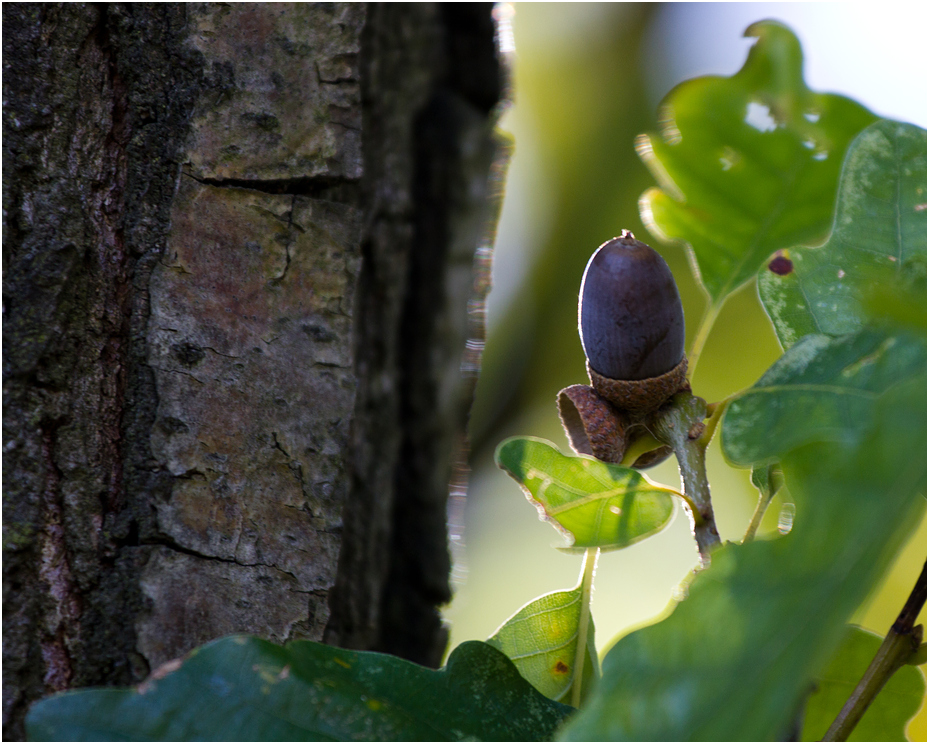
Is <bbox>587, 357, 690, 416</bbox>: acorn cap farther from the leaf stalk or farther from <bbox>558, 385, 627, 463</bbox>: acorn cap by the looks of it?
the leaf stalk

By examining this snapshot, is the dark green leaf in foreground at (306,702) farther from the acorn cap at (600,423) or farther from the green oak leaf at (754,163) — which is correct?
the green oak leaf at (754,163)

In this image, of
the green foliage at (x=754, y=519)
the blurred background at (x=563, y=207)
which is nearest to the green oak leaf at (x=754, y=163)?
the green foliage at (x=754, y=519)

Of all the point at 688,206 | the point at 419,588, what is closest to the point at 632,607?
the point at 419,588

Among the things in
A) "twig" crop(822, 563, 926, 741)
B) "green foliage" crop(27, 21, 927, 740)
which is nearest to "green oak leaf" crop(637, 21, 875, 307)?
"green foliage" crop(27, 21, 927, 740)

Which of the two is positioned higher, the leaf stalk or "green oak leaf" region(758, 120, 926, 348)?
"green oak leaf" region(758, 120, 926, 348)

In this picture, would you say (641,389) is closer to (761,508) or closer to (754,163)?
(761,508)

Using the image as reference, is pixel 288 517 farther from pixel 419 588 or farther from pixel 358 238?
pixel 419 588
